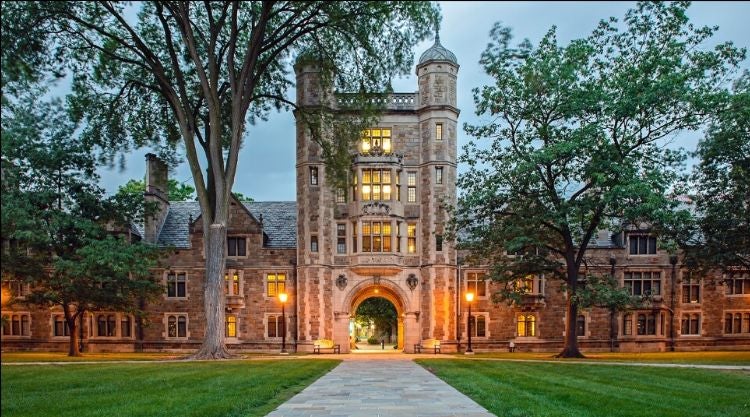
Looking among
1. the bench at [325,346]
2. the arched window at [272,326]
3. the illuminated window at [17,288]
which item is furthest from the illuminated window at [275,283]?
the illuminated window at [17,288]

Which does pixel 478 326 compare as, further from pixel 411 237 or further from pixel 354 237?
pixel 354 237

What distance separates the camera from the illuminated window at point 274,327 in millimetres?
31219

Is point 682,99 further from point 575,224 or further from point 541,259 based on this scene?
point 541,259

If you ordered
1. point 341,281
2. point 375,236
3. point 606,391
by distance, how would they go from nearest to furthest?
point 606,391, point 375,236, point 341,281

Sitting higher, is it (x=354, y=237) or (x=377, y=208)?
(x=377, y=208)

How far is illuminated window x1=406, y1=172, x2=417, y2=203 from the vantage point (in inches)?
1214

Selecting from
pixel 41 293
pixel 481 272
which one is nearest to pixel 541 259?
pixel 481 272

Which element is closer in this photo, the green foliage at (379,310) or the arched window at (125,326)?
the arched window at (125,326)

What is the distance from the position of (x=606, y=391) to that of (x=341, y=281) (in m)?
19.8

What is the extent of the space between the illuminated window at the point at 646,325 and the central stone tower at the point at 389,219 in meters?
11.6

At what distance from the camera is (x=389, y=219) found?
29.8 metres

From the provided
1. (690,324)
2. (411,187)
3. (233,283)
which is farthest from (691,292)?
(233,283)

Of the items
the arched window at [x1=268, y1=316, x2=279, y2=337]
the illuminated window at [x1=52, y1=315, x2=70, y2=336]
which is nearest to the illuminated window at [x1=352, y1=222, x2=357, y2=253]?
the arched window at [x1=268, y1=316, x2=279, y2=337]

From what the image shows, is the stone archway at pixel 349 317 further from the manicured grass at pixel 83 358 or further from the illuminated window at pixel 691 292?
the illuminated window at pixel 691 292
